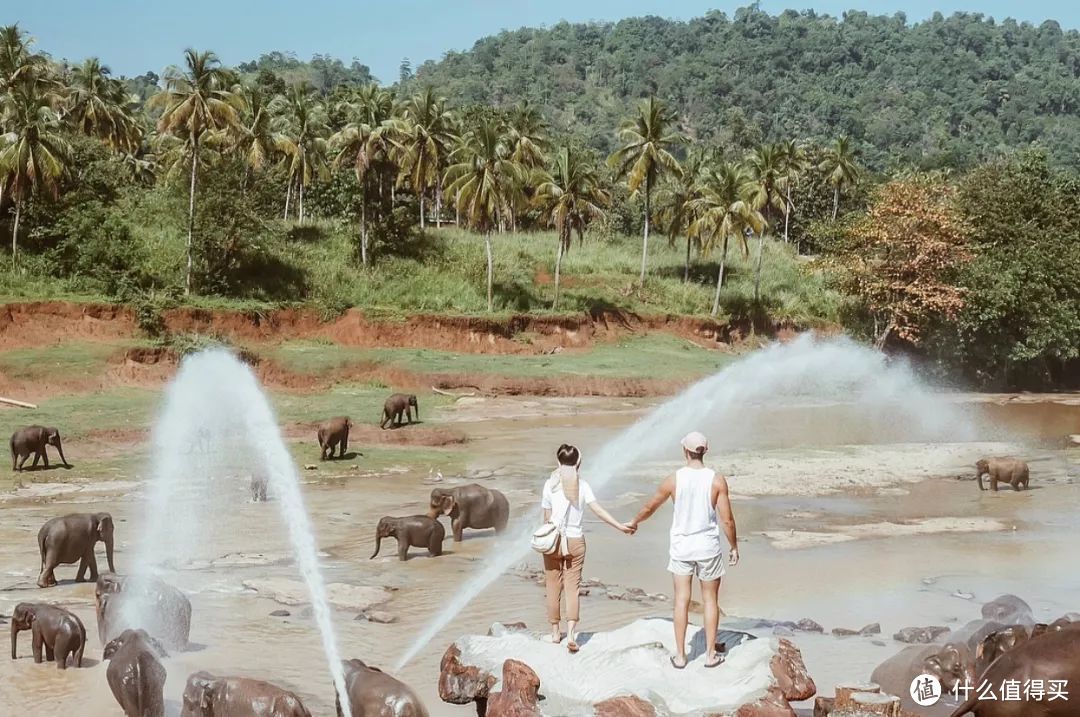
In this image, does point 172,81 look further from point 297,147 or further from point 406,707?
point 406,707

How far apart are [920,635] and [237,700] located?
9.35 metres

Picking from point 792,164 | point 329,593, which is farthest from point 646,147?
point 329,593

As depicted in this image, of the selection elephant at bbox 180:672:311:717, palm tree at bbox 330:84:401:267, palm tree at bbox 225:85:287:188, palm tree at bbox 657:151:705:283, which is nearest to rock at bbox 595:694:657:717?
elephant at bbox 180:672:311:717

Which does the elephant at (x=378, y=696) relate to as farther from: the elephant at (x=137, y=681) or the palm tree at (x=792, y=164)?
the palm tree at (x=792, y=164)

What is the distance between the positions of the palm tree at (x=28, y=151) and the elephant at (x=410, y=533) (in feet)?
127

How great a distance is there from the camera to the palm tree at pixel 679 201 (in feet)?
259

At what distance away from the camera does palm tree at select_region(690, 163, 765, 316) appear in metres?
68.3

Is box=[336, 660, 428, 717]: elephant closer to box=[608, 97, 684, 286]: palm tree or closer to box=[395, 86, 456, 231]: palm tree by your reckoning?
box=[395, 86, 456, 231]: palm tree

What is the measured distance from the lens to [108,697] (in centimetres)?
1306

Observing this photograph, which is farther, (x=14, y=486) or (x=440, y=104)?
(x=440, y=104)

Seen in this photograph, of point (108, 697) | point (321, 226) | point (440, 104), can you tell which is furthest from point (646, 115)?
point (108, 697)

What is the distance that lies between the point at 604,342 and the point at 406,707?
52.5 m

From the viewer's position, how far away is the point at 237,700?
11.4 m

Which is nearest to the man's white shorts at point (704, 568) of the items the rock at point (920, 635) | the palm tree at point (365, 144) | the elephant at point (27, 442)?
the rock at point (920, 635)
